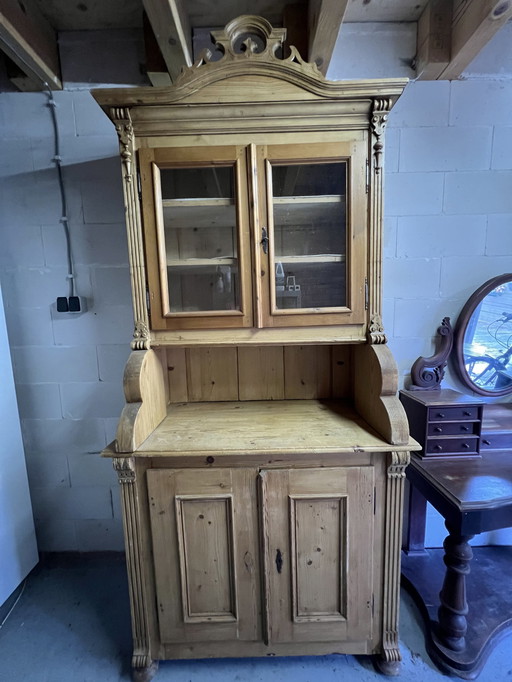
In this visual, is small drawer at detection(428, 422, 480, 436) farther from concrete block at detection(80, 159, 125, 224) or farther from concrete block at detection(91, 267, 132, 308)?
concrete block at detection(80, 159, 125, 224)

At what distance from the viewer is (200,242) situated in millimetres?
1117

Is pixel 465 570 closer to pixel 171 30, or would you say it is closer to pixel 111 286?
pixel 111 286

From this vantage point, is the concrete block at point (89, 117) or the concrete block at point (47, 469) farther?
the concrete block at point (47, 469)

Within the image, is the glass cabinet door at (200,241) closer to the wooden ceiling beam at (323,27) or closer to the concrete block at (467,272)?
the wooden ceiling beam at (323,27)

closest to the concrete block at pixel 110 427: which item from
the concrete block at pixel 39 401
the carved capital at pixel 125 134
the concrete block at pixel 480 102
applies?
the concrete block at pixel 39 401

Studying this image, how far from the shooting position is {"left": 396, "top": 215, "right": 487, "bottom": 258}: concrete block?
146cm

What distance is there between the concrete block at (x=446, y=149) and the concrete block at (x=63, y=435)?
1.91 metres

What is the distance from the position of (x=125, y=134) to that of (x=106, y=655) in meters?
1.90

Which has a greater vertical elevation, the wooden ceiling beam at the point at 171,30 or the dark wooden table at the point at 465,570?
the wooden ceiling beam at the point at 171,30

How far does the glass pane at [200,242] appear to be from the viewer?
1.09 m

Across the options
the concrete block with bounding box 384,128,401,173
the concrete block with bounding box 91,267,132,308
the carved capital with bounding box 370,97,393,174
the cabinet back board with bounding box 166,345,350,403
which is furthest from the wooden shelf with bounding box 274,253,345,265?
the concrete block with bounding box 91,267,132,308

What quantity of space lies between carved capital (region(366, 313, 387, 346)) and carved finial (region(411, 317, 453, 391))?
0.53 metres

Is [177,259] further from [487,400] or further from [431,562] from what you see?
[431,562]

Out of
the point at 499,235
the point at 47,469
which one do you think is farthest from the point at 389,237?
the point at 47,469
